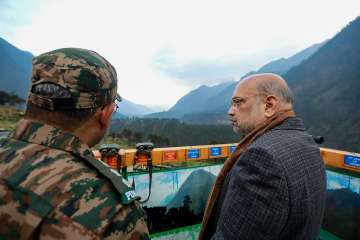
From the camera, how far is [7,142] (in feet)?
3.96

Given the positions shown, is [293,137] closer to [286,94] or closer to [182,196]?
[286,94]

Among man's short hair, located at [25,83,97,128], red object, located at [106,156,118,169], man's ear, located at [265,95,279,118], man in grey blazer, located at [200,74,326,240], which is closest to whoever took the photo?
man's short hair, located at [25,83,97,128]

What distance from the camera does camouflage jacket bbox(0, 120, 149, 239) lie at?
980mm

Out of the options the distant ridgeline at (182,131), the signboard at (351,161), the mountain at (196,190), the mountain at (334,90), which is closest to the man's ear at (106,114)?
the mountain at (196,190)

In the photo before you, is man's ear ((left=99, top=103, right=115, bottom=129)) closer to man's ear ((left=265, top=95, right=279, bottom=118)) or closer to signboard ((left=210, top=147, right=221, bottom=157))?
man's ear ((left=265, top=95, right=279, bottom=118))

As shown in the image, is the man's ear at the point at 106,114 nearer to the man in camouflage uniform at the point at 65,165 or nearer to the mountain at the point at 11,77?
the man in camouflage uniform at the point at 65,165

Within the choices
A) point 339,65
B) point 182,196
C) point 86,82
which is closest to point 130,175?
point 182,196

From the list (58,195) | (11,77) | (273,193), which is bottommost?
(273,193)

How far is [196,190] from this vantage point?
4062 millimetres

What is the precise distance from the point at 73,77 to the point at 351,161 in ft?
11.5

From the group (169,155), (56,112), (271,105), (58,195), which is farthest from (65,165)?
(169,155)

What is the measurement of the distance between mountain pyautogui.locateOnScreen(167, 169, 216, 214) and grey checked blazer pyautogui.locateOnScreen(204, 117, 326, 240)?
7.58ft

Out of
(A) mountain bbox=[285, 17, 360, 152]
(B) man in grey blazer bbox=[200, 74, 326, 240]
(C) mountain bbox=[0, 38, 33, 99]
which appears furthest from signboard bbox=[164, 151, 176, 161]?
(C) mountain bbox=[0, 38, 33, 99]

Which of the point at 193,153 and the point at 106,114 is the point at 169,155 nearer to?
the point at 193,153
